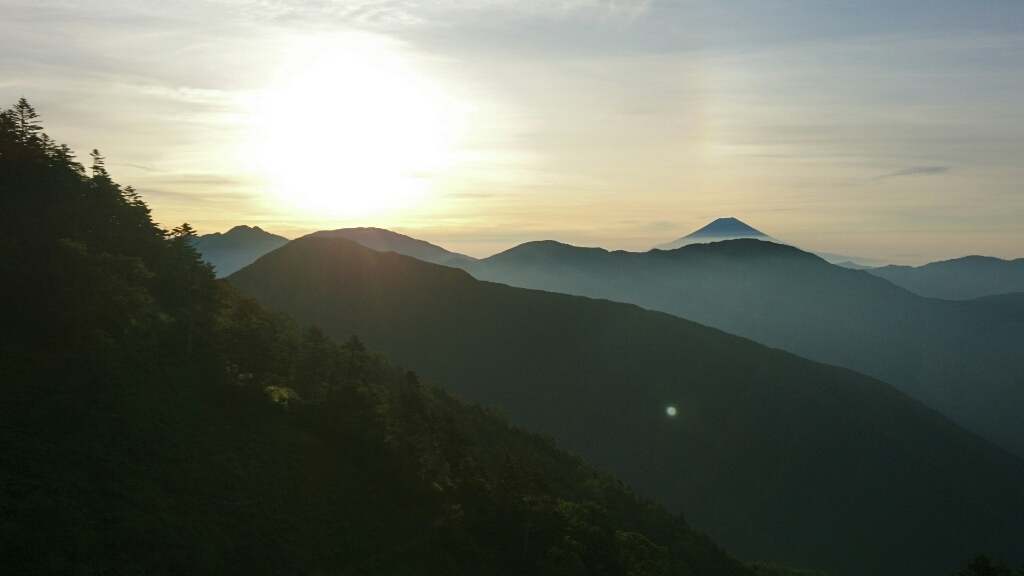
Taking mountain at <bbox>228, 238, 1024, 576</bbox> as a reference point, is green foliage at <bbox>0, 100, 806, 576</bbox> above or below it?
above

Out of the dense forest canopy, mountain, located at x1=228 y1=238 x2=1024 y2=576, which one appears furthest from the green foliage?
mountain, located at x1=228 y1=238 x2=1024 y2=576

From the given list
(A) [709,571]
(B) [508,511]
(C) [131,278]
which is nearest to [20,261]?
(C) [131,278]

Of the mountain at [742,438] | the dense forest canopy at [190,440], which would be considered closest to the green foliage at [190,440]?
the dense forest canopy at [190,440]

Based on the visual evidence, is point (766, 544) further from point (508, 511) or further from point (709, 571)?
point (508, 511)

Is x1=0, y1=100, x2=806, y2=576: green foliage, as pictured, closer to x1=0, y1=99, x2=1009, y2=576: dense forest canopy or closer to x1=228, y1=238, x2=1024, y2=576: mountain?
x1=0, y1=99, x2=1009, y2=576: dense forest canopy

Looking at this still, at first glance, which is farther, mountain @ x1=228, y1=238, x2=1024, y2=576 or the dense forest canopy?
A: mountain @ x1=228, y1=238, x2=1024, y2=576
